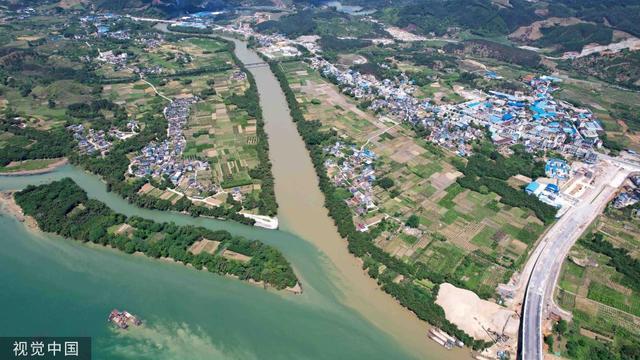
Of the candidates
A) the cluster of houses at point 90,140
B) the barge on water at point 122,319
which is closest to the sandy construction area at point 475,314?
the barge on water at point 122,319

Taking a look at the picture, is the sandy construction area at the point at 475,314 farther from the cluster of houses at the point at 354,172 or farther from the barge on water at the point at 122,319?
the barge on water at the point at 122,319

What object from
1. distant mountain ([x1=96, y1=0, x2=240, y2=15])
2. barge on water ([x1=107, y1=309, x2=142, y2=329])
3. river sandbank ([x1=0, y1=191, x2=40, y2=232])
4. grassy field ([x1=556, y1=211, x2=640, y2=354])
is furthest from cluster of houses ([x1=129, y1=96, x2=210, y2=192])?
distant mountain ([x1=96, y1=0, x2=240, y2=15])

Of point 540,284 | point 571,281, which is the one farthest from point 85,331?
point 571,281

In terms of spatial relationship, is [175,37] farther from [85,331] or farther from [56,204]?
[85,331]

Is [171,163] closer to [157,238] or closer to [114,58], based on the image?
[157,238]

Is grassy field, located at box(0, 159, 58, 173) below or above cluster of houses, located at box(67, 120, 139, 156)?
below

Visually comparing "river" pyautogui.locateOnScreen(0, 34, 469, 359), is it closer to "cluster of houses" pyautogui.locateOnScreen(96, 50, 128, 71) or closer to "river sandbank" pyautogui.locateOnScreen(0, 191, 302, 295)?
"river sandbank" pyautogui.locateOnScreen(0, 191, 302, 295)
